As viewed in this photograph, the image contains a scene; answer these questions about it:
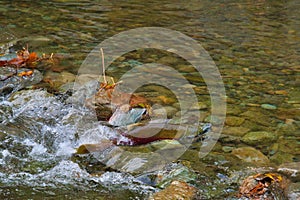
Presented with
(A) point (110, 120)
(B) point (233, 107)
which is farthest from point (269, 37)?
(A) point (110, 120)

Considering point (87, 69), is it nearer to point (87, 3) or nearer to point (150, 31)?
point (150, 31)

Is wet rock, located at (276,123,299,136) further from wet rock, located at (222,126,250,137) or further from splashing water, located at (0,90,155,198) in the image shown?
splashing water, located at (0,90,155,198)

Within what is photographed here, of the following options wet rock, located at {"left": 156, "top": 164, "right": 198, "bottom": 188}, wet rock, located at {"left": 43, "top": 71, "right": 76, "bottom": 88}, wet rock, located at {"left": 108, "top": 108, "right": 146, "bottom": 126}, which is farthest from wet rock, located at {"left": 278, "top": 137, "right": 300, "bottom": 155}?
wet rock, located at {"left": 43, "top": 71, "right": 76, "bottom": 88}

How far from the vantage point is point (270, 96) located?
154 inches

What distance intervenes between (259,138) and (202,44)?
235 centimetres

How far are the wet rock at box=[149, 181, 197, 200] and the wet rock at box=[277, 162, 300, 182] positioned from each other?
653 mm

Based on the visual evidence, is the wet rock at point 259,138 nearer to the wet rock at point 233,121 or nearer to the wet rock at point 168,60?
the wet rock at point 233,121

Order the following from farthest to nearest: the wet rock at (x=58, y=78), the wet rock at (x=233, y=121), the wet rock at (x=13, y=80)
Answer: the wet rock at (x=58, y=78)
the wet rock at (x=13, y=80)
the wet rock at (x=233, y=121)

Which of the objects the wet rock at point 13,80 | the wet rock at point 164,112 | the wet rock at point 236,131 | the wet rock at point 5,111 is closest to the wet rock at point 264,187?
the wet rock at point 236,131

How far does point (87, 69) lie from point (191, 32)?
2000 millimetres

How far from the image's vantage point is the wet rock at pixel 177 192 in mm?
2352

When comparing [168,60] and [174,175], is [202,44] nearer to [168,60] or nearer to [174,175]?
[168,60]

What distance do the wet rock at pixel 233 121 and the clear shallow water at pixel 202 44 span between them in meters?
0.05

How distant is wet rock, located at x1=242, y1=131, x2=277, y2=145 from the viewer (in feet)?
10.3
